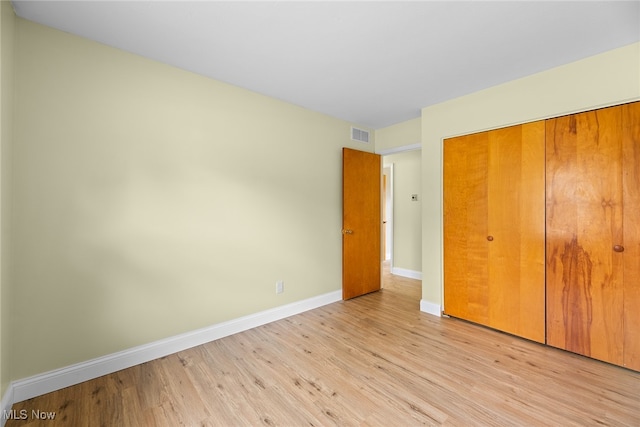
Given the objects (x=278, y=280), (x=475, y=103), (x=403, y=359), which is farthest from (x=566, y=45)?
(x=278, y=280)

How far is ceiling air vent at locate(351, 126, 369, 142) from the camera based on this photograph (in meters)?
3.72

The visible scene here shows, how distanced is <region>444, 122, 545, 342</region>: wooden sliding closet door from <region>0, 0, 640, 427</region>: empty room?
0.07ft

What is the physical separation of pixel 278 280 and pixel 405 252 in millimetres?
2816

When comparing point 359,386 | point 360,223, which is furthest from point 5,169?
point 360,223

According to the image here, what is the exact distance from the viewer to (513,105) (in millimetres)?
2484

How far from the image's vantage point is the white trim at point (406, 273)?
4674 millimetres

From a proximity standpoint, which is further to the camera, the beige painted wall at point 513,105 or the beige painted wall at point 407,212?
the beige painted wall at point 407,212

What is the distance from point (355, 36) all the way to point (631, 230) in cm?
248

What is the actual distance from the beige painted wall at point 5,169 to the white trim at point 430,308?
3.45 metres

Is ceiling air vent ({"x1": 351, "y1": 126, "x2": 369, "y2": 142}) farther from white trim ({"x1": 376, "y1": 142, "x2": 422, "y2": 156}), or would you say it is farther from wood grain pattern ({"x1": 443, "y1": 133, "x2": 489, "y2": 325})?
wood grain pattern ({"x1": 443, "y1": 133, "x2": 489, "y2": 325})

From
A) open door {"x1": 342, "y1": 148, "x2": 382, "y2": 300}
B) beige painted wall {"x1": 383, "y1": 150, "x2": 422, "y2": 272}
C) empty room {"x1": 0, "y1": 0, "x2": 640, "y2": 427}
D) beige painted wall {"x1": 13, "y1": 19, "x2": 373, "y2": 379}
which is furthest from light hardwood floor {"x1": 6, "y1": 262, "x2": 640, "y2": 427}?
beige painted wall {"x1": 383, "y1": 150, "x2": 422, "y2": 272}

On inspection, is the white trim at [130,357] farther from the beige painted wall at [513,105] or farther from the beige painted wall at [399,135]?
the beige painted wall at [399,135]

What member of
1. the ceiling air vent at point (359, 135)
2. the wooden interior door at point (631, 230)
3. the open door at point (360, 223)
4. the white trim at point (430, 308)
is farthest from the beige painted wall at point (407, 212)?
the wooden interior door at point (631, 230)

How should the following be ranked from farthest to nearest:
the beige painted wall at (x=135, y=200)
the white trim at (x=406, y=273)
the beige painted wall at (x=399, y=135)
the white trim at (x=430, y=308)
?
the white trim at (x=406, y=273)
the beige painted wall at (x=399, y=135)
the white trim at (x=430, y=308)
the beige painted wall at (x=135, y=200)
